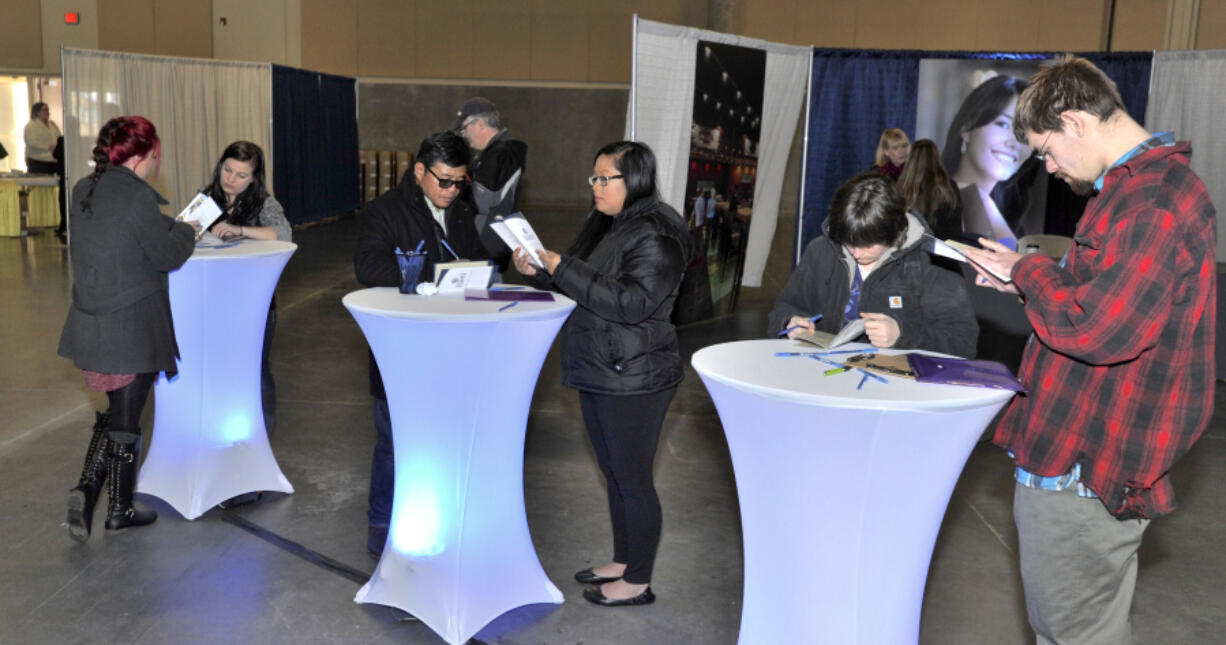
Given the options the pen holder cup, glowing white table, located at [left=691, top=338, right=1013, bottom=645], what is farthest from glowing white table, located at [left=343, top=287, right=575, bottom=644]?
glowing white table, located at [left=691, top=338, right=1013, bottom=645]

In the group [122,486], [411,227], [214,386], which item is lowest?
[122,486]

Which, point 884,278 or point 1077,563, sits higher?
point 884,278

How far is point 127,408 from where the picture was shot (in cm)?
339

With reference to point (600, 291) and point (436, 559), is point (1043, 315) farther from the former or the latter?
point (436, 559)

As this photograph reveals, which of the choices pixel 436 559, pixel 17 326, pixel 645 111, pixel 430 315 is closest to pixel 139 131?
pixel 430 315

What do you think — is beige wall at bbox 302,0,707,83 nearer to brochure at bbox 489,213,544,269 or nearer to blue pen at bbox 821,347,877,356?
brochure at bbox 489,213,544,269

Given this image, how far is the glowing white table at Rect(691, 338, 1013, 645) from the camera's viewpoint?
1.97 metres

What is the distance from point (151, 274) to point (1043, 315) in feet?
9.00

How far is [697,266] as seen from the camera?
7.16 meters

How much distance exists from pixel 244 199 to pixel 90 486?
135 cm

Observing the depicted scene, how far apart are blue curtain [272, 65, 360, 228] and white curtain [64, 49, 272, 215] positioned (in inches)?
10.8

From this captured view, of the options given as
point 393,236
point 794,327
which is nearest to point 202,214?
point 393,236

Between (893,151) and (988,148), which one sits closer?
(893,151)

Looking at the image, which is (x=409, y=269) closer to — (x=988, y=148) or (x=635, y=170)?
(x=635, y=170)
